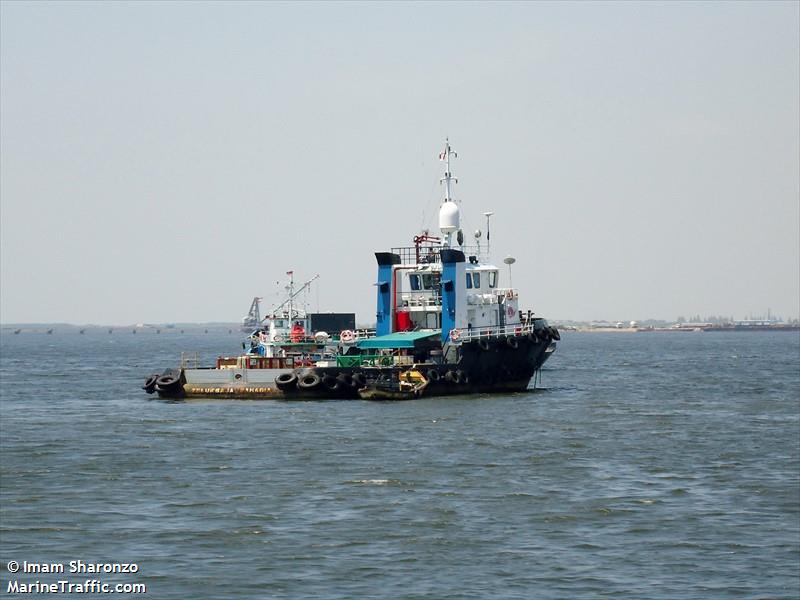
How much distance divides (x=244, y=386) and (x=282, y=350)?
4.47 meters

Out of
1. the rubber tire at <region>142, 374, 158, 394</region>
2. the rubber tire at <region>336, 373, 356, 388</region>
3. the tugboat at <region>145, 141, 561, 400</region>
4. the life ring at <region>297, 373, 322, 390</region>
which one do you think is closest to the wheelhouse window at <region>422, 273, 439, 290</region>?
the tugboat at <region>145, 141, 561, 400</region>

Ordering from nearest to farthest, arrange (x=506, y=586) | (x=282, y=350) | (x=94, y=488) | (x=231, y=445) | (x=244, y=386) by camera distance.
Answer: (x=506, y=586) → (x=94, y=488) → (x=231, y=445) → (x=244, y=386) → (x=282, y=350)

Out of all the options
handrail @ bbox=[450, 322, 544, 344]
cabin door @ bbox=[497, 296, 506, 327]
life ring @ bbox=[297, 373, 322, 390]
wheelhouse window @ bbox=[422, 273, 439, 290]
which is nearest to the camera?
life ring @ bbox=[297, 373, 322, 390]

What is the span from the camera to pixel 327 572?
73.9 feet

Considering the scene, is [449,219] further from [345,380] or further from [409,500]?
[409,500]

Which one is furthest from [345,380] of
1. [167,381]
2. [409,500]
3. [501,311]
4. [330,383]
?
[409,500]

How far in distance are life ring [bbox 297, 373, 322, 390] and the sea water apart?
57.9 inches

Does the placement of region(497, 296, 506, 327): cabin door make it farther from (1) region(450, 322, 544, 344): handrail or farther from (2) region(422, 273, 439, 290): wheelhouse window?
(2) region(422, 273, 439, 290): wheelhouse window

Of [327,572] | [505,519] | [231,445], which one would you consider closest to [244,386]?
[231,445]

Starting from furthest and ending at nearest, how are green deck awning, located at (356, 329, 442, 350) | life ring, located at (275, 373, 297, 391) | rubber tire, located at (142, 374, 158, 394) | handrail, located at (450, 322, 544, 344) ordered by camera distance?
1. rubber tire, located at (142, 374, 158, 394)
2. handrail, located at (450, 322, 544, 344)
3. green deck awning, located at (356, 329, 442, 350)
4. life ring, located at (275, 373, 297, 391)

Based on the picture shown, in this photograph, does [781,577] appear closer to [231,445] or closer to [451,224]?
[231,445]

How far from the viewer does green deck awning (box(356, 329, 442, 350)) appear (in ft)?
185

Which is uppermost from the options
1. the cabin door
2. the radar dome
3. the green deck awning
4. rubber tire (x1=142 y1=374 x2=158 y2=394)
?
the radar dome

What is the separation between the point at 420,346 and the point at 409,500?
27.9 m
